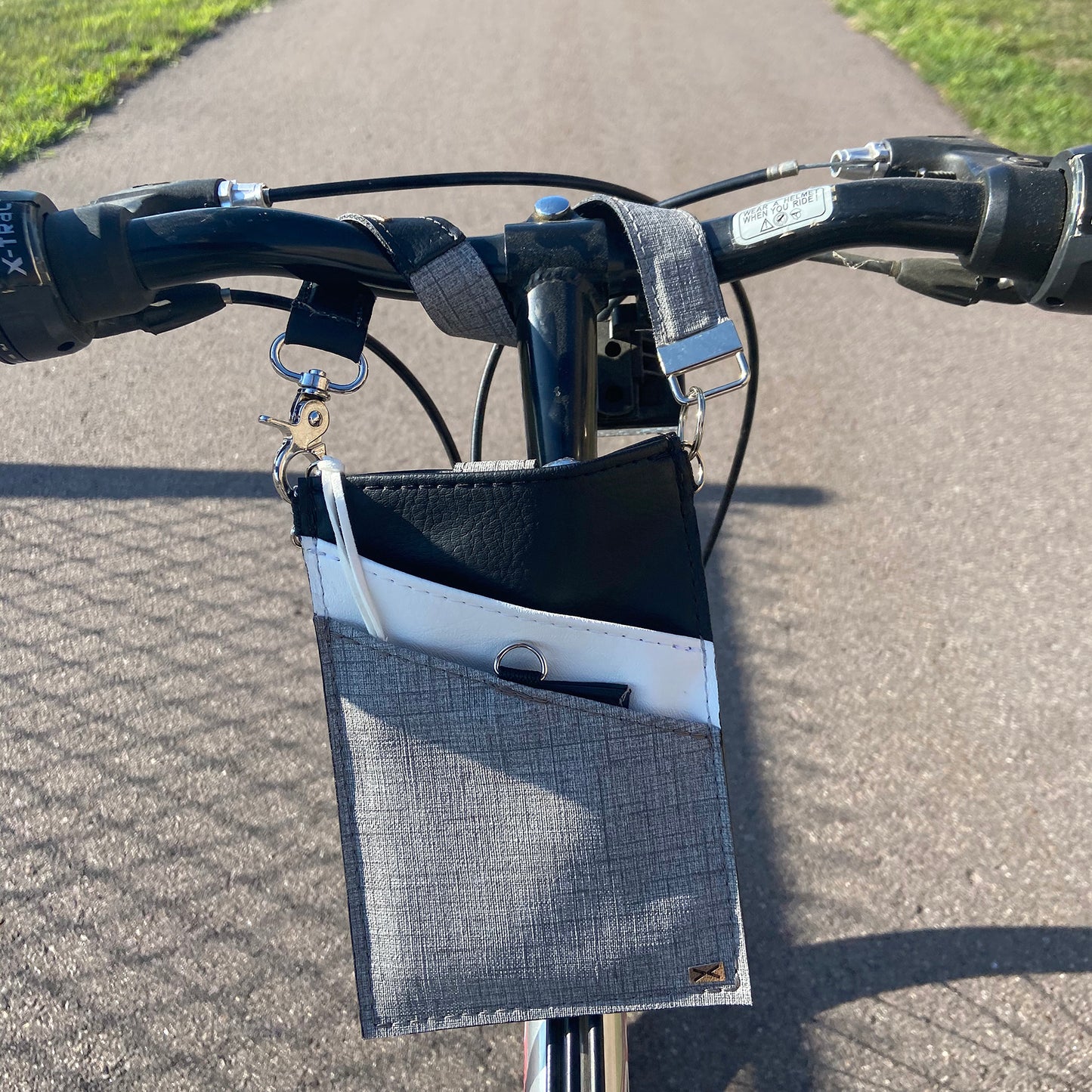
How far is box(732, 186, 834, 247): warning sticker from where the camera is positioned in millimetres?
850

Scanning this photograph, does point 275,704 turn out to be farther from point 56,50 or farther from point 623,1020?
point 56,50

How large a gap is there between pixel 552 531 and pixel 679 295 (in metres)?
0.22

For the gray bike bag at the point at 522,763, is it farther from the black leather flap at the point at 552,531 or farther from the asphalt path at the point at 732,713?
the asphalt path at the point at 732,713

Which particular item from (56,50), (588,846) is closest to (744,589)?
(588,846)

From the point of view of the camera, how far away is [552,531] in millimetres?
788

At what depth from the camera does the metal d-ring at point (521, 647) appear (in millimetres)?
831

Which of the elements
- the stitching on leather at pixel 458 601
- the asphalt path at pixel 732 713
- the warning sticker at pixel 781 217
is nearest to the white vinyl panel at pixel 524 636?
the stitching on leather at pixel 458 601

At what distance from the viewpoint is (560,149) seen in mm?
Result: 5410

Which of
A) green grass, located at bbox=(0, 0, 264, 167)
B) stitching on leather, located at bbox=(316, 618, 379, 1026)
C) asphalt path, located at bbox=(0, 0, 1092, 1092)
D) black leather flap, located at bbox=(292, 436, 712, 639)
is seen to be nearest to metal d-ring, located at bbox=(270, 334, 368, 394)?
black leather flap, located at bbox=(292, 436, 712, 639)

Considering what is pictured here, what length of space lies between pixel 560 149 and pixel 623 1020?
203 inches

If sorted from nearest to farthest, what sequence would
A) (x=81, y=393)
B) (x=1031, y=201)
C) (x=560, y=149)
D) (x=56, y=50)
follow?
(x=1031, y=201)
(x=81, y=393)
(x=560, y=149)
(x=56, y=50)

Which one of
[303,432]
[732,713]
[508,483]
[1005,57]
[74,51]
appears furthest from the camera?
[1005,57]

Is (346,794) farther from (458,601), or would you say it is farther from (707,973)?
(707,973)

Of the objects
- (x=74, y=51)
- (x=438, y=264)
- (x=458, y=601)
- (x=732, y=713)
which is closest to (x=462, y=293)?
(x=438, y=264)
